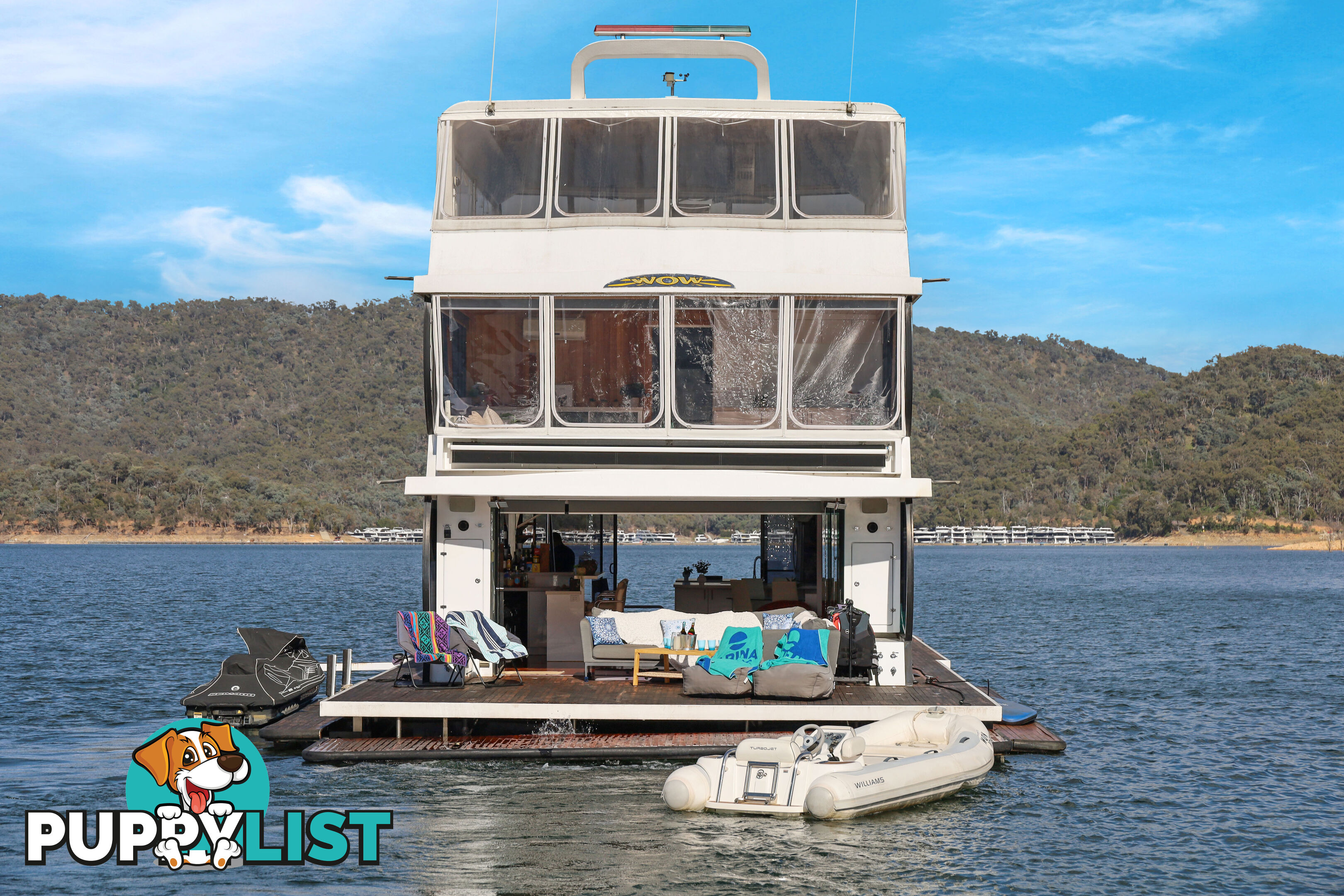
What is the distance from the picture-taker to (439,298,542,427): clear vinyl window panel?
13891 millimetres

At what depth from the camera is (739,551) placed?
14662 cm

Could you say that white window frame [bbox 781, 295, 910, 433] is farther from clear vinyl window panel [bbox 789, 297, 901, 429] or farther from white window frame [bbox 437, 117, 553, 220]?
white window frame [bbox 437, 117, 553, 220]

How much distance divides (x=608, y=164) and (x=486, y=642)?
5573 mm

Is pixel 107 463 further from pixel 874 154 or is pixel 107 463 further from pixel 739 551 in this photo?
pixel 874 154

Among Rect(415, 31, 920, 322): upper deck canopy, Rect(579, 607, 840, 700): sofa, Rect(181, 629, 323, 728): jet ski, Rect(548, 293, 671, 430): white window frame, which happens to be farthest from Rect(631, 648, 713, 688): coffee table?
Rect(415, 31, 920, 322): upper deck canopy

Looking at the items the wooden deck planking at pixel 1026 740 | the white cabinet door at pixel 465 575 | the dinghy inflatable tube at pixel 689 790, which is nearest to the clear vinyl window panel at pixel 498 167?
the white cabinet door at pixel 465 575

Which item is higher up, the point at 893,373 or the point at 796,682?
the point at 893,373

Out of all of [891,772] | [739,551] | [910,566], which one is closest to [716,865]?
[891,772]

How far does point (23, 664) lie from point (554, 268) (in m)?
17.7

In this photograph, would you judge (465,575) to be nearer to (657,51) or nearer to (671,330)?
(671,330)

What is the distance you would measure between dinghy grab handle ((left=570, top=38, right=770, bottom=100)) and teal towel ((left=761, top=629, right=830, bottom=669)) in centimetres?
702

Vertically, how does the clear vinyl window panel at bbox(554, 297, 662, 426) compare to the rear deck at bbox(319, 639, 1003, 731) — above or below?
above

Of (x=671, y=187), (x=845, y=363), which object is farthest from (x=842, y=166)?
(x=845, y=363)

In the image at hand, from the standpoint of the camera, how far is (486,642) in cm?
1376
